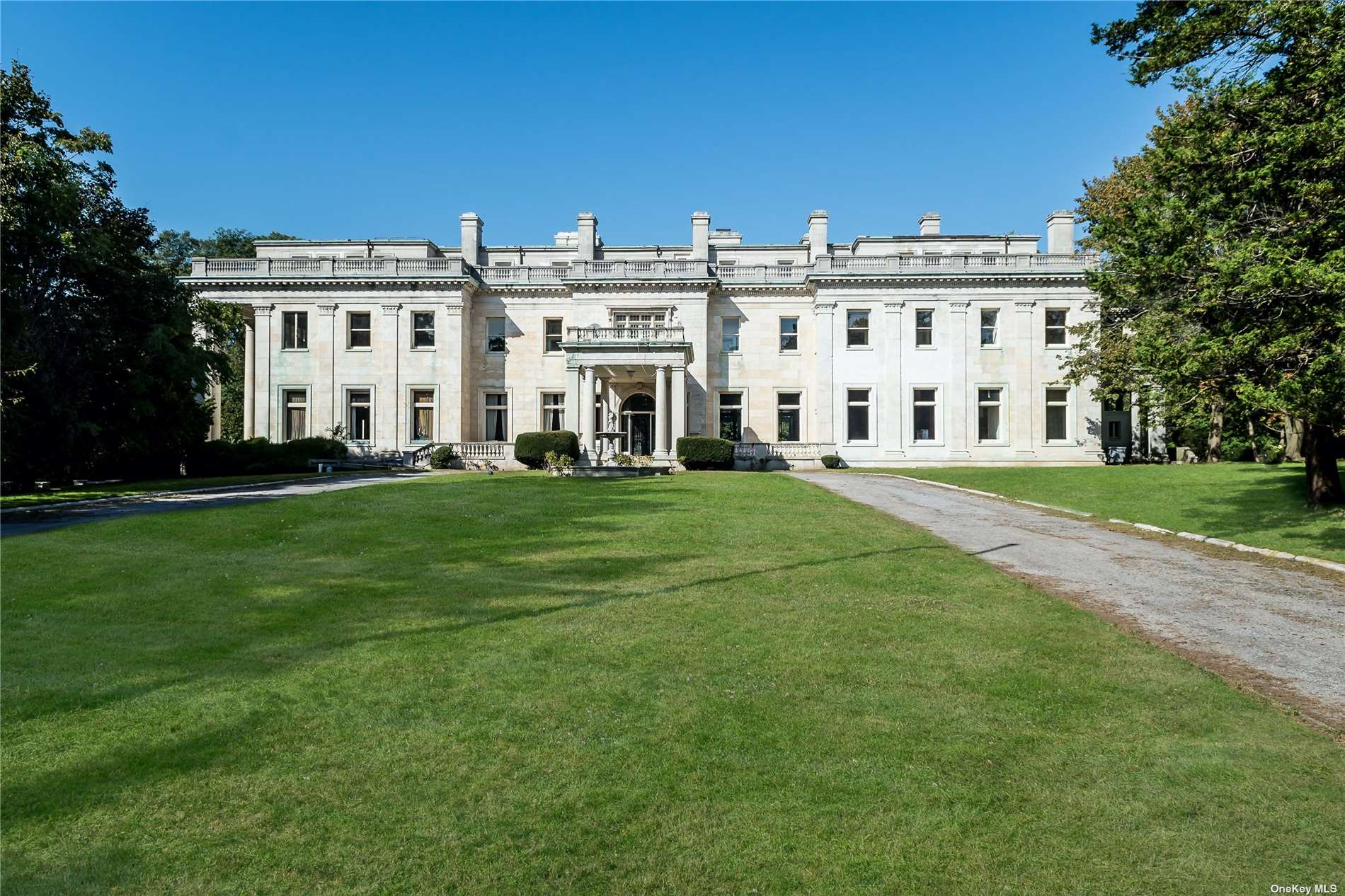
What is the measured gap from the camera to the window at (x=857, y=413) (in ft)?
131

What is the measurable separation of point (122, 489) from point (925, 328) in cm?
3557

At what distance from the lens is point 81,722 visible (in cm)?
477

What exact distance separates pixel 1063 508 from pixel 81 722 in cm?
2030

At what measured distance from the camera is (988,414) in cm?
3966

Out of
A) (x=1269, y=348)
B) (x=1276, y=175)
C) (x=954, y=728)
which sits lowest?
(x=954, y=728)

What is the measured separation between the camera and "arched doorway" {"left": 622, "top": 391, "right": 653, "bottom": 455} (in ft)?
133

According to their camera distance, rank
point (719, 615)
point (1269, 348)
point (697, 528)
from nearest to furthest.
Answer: point (719, 615)
point (1269, 348)
point (697, 528)

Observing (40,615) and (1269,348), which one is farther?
(1269,348)

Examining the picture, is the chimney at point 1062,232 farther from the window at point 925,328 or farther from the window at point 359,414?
the window at point 359,414

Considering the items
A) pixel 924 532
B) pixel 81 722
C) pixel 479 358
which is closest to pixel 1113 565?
pixel 924 532

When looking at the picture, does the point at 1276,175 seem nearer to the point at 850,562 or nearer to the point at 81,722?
the point at 850,562

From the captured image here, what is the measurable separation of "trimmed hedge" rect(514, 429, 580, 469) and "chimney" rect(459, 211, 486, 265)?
15079mm

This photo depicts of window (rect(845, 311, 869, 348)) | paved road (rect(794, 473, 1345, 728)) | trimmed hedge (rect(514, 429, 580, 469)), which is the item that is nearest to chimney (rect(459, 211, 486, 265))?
trimmed hedge (rect(514, 429, 580, 469))

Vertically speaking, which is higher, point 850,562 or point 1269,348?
point 1269,348
